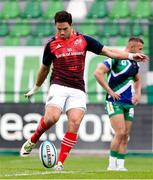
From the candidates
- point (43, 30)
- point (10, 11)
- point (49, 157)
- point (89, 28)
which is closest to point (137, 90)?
point (49, 157)

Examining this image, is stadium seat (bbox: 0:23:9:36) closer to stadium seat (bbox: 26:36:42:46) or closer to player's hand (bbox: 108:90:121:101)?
stadium seat (bbox: 26:36:42:46)

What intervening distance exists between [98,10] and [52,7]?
1.17 metres

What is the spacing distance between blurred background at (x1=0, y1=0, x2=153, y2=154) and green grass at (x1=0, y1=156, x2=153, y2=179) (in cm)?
54

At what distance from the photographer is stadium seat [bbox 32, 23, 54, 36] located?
18844mm

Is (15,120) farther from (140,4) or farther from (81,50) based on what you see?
(81,50)

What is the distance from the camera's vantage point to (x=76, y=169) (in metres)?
13.7

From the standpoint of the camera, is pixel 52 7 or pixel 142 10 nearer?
pixel 142 10

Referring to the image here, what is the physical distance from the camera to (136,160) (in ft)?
54.9

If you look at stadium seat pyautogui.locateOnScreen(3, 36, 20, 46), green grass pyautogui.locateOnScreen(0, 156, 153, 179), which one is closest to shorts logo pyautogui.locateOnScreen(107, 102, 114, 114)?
green grass pyautogui.locateOnScreen(0, 156, 153, 179)

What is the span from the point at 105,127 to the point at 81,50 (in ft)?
20.3

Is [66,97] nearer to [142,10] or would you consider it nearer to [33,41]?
[33,41]

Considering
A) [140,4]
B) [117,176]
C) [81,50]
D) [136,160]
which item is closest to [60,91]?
[81,50]

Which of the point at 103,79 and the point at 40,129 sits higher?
the point at 103,79

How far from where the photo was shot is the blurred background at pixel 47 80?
17.5 m
